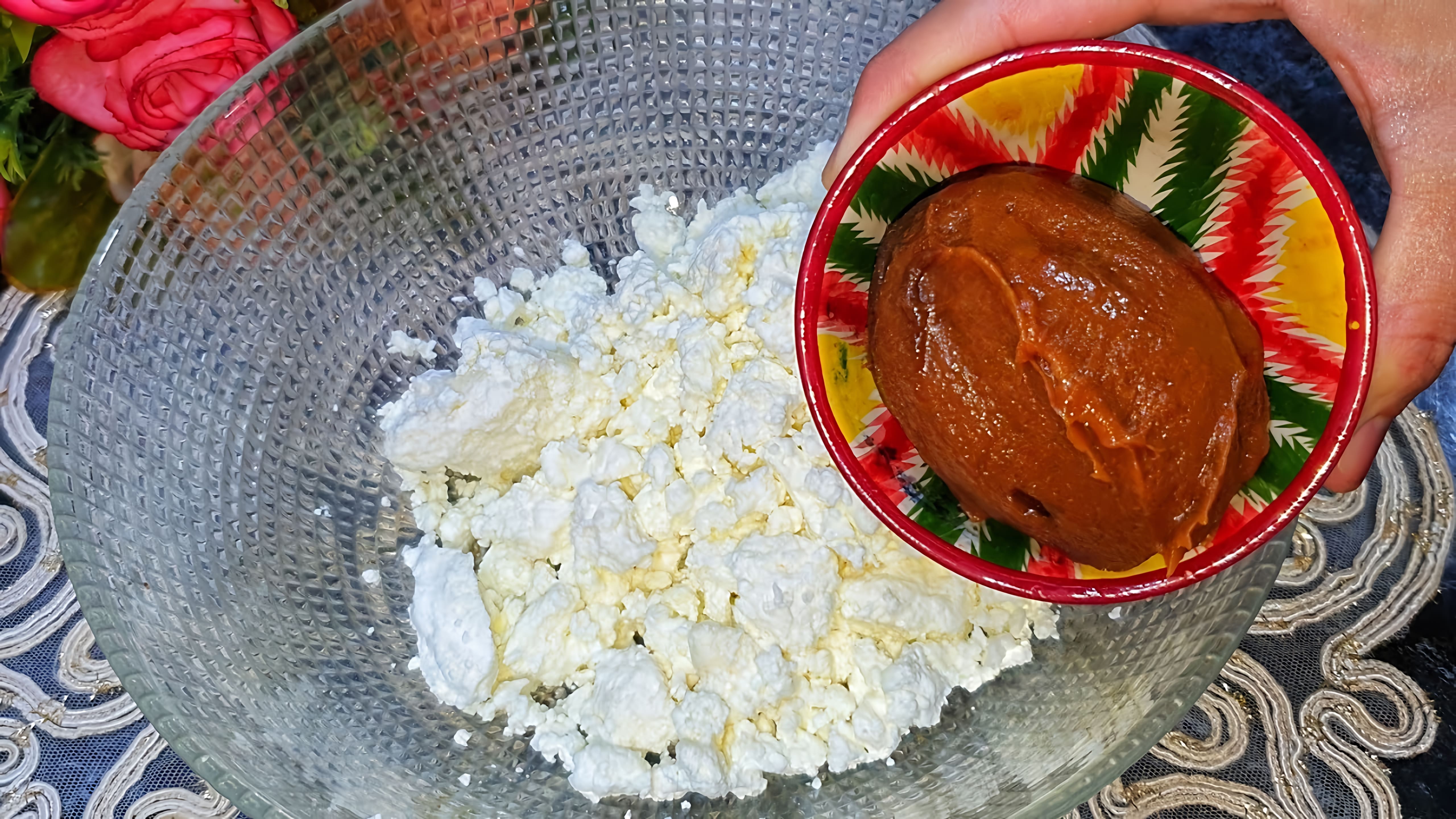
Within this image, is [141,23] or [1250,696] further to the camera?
[1250,696]

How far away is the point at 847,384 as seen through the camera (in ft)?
2.72

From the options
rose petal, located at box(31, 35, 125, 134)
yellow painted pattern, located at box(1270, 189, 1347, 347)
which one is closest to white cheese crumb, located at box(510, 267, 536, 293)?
rose petal, located at box(31, 35, 125, 134)

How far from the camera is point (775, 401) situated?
94 centimetres

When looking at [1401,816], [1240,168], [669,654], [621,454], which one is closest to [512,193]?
[621,454]

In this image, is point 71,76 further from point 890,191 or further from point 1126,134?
point 1126,134

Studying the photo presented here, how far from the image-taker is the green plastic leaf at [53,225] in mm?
1114

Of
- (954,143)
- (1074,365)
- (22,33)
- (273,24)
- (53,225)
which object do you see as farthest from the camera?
(53,225)

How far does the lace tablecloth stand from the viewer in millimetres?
1006

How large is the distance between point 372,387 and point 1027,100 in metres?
0.82

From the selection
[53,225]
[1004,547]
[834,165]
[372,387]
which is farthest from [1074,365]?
[53,225]

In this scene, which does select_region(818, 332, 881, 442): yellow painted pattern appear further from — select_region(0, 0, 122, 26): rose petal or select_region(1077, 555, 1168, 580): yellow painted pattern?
Result: select_region(0, 0, 122, 26): rose petal

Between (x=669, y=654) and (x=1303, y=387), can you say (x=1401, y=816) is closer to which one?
(x=1303, y=387)

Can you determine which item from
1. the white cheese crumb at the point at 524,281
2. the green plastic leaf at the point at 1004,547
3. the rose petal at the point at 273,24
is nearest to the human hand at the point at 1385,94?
the green plastic leaf at the point at 1004,547

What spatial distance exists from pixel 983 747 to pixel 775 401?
43 cm
